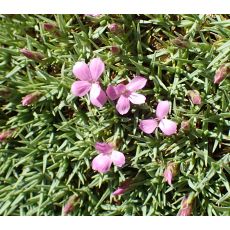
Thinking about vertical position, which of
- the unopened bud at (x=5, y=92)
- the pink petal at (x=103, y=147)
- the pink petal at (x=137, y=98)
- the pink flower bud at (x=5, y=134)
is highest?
the pink petal at (x=137, y=98)

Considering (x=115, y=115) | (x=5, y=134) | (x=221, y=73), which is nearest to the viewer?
(x=221, y=73)

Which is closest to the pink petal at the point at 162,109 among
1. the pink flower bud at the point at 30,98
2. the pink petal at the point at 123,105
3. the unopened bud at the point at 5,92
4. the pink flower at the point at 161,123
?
the pink flower at the point at 161,123

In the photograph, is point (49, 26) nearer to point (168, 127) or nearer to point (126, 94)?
point (126, 94)

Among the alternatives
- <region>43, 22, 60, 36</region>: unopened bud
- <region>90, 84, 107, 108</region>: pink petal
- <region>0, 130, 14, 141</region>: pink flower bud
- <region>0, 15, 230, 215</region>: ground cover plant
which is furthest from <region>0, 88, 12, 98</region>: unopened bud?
<region>90, 84, 107, 108</region>: pink petal

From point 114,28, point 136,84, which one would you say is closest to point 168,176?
point 136,84

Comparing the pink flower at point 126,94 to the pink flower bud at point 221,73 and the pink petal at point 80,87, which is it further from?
the pink flower bud at point 221,73
